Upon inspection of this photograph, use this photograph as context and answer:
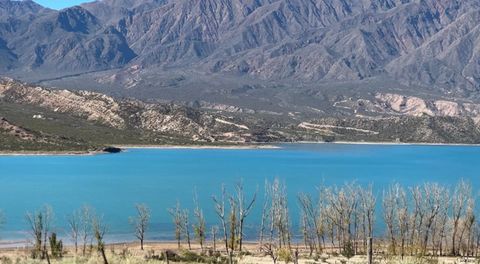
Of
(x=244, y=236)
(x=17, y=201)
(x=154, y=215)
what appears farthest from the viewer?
(x=17, y=201)

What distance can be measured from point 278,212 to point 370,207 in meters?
8.37

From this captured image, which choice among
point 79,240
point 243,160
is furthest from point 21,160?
point 79,240

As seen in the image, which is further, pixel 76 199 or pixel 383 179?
pixel 383 179

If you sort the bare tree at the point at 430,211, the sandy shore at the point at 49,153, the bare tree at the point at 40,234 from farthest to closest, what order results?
1. the sandy shore at the point at 49,153
2. the bare tree at the point at 430,211
3. the bare tree at the point at 40,234

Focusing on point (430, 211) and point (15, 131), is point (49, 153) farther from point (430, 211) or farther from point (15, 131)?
point (430, 211)

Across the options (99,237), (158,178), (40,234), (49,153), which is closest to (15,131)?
(49,153)

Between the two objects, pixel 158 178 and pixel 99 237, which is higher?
pixel 158 178

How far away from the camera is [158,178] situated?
133m

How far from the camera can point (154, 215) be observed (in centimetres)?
8438

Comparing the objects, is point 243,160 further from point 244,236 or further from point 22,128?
point 244,236

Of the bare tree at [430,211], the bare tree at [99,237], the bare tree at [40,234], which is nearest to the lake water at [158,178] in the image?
the bare tree at [40,234]

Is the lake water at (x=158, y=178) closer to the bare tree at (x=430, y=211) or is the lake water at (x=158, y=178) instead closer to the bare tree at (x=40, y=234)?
the bare tree at (x=40, y=234)

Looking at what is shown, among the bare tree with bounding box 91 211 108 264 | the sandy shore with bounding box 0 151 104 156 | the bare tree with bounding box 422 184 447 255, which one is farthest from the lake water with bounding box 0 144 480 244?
the bare tree with bounding box 422 184 447 255

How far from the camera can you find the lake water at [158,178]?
85875 mm
